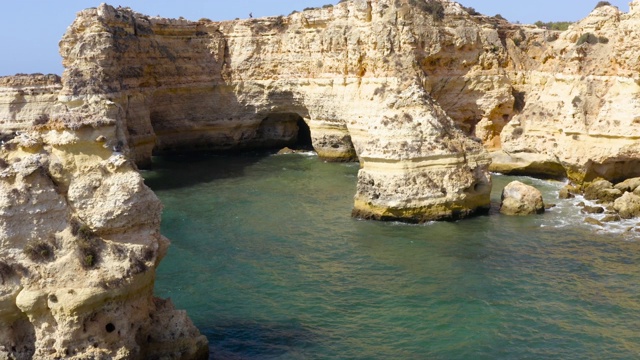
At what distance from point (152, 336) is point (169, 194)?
2083 cm

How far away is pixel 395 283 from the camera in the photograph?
21.2m

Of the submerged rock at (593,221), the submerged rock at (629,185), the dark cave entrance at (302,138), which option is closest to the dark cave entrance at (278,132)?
the dark cave entrance at (302,138)

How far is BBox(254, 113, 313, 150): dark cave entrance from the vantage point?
155ft

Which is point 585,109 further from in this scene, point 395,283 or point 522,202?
point 395,283

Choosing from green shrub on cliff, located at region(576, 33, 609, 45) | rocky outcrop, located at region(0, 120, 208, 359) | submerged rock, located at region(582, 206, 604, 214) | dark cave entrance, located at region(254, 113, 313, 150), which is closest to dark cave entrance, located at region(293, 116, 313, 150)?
dark cave entrance, located at region(254, 113, 313, 150)

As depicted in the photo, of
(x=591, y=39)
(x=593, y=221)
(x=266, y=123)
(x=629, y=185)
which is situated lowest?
(x=593, y=221)

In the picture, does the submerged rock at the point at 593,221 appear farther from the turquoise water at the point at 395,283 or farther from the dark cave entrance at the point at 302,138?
the dark cave entrance at the point at 302,138

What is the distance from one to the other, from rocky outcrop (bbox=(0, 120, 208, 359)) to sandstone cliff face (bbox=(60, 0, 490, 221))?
49.9 ft

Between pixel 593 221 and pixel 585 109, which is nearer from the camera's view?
pixel 593 221

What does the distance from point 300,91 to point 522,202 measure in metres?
18.7

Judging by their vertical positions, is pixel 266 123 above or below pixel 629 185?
above

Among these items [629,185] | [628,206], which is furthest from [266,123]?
[628,206]

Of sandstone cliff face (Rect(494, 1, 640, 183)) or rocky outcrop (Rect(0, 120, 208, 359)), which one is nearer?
rocky outcrop (Rect(0, 120, 208, 359))

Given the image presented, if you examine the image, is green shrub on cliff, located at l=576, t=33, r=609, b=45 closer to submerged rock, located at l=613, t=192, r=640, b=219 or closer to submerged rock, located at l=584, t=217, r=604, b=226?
submerged rock, located at l=613, t=192, r=640, b=219
